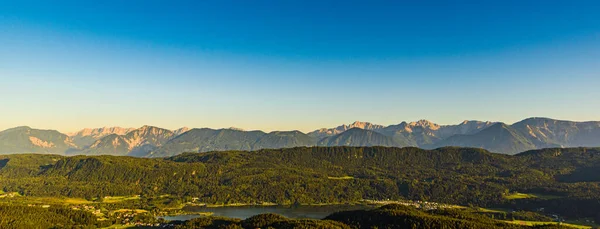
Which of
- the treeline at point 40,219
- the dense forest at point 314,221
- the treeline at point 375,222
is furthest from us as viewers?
the treeline at point 40,219

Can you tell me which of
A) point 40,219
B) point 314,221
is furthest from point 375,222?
point 40,219

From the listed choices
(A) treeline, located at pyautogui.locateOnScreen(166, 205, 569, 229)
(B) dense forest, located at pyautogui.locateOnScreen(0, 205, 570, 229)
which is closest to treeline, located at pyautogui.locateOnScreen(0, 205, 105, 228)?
(B) dense forest, located at pyautogui.locateOnScreen(0, 205, 570, 229)

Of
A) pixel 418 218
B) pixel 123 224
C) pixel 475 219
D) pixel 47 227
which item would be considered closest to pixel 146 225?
pixel 123 224

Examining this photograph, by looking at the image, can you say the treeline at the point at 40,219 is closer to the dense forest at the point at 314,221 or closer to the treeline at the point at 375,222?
the dense forest at the point at 314,221

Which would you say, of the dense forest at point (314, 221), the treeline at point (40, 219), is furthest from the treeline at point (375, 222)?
the treeline at point (40, 219)

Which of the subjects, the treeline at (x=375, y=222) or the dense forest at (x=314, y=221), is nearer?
the treeline at (x=375, y=222)

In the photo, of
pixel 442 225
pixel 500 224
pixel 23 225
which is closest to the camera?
pixel 442 225

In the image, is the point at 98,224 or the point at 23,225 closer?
the point at 23,225

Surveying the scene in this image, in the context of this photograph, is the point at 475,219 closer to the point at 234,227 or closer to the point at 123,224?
the point at 234,227

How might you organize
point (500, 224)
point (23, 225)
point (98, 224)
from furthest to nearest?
point (98, 224)
point (23, 225)
point (500, 224)

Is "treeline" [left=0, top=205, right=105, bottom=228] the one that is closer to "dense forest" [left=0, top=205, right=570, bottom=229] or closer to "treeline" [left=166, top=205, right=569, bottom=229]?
"dense forest" [left=0, top=205, right=570, bottom=229]

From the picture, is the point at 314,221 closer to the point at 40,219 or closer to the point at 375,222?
the point at 375,222
